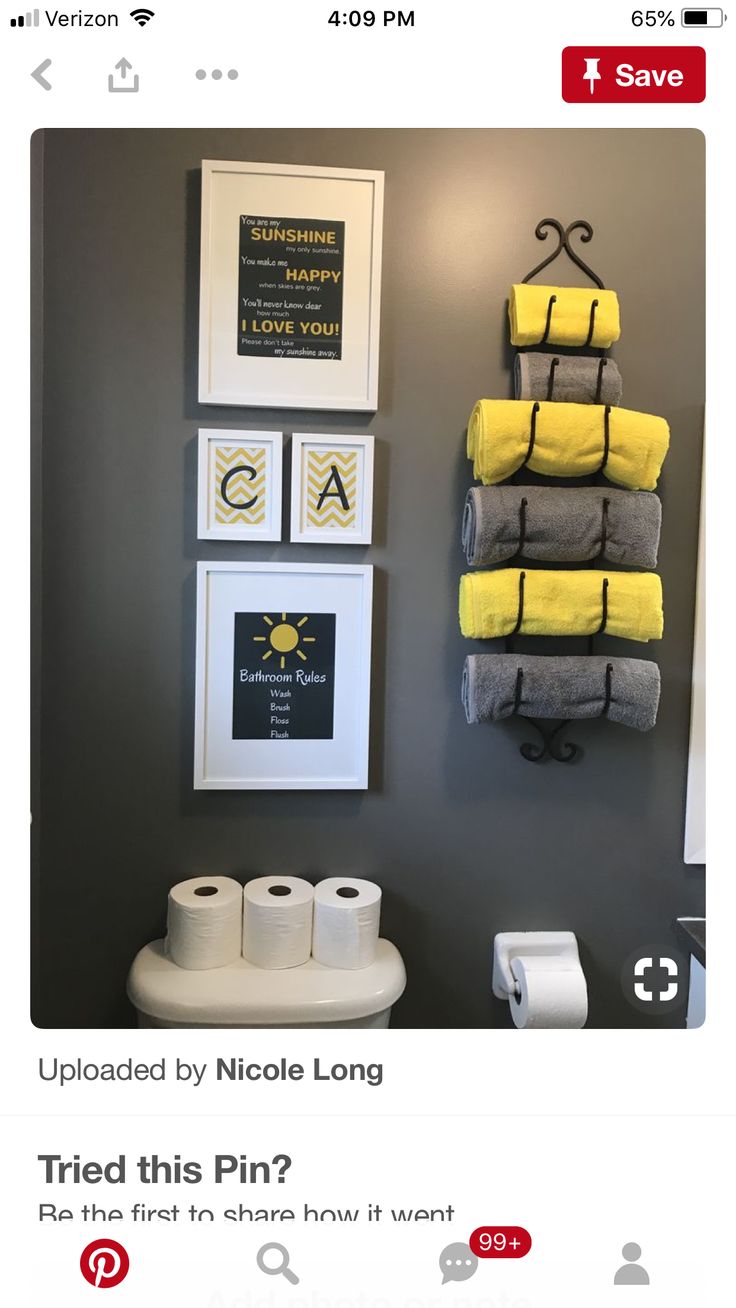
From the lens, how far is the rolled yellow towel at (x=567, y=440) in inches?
38.8

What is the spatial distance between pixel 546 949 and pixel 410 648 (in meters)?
0.48

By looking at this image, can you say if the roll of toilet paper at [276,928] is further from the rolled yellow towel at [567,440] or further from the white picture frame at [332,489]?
the rolled yellow towel at [567,440]

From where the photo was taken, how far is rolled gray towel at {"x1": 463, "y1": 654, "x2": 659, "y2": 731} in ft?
3.35

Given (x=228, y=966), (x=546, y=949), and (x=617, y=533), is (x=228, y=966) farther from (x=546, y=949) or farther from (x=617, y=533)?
(x=617, y=533)

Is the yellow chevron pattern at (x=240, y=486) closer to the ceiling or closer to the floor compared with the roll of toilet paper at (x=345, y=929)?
closer to the ceiling

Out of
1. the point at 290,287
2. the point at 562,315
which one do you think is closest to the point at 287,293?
the point at 290,287
